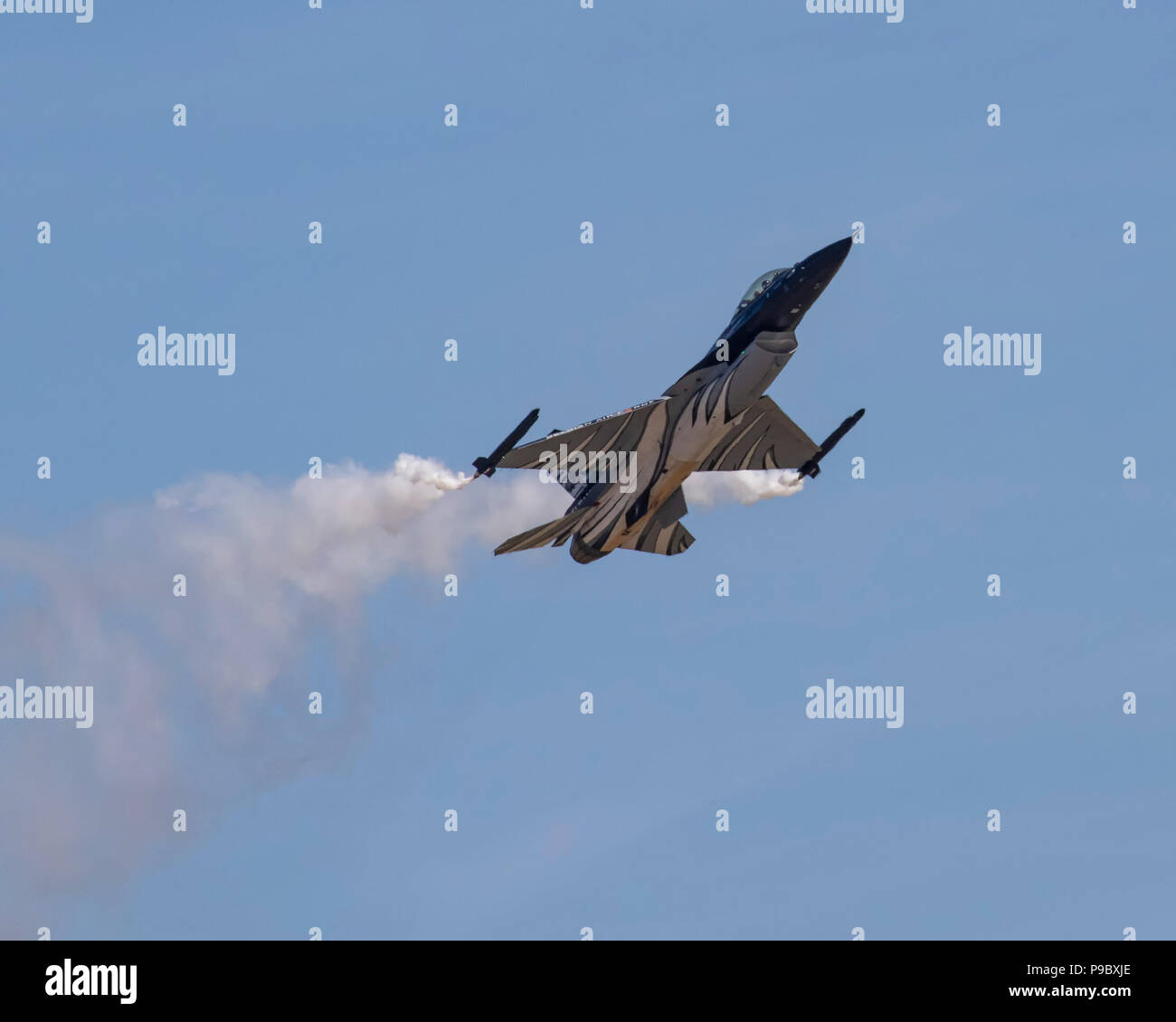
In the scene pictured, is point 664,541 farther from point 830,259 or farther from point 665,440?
point 830,259

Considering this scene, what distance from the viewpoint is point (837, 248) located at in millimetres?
61906

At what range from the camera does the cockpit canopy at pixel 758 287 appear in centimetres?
6350

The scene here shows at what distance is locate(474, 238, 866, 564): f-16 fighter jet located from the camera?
62562mm

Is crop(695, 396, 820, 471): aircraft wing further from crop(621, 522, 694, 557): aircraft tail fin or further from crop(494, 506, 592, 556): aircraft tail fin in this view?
crop(494, 506, 592, 556): aircraft tail fin

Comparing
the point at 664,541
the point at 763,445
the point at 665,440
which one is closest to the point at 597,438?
the point at 665,440

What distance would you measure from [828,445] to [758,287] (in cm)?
693

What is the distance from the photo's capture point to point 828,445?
67.9 metres

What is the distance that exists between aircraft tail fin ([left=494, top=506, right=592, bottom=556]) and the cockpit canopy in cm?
845

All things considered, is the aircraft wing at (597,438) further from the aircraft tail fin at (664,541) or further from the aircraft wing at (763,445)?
the aircraft wing at (763,445)

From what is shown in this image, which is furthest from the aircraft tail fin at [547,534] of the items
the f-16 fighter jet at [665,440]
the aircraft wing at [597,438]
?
the aircraft wing at [597,438]

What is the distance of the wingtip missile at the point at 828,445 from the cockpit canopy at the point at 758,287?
6190 millimetres
